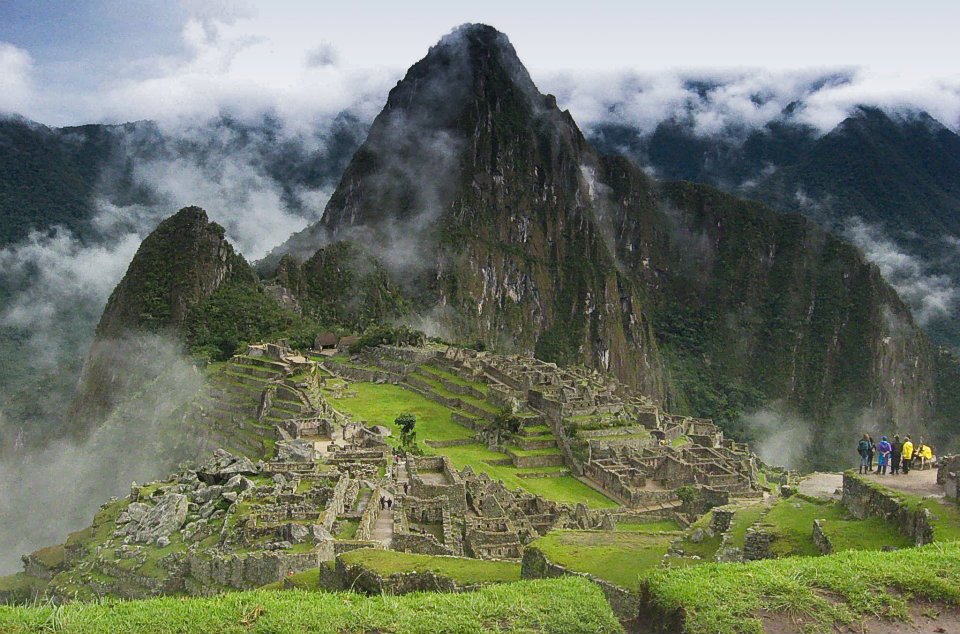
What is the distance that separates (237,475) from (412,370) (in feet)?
183

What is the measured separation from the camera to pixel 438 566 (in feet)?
42.2

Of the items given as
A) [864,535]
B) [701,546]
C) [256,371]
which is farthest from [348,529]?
[256,371]

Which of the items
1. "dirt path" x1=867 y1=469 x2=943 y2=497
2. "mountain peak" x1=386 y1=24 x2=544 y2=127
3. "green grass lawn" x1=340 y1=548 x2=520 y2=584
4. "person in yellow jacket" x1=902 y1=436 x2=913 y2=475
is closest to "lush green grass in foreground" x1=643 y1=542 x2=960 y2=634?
"green grass lawn" x1=340 y1=548 x2=520 y2=584

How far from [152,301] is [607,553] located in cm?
8967

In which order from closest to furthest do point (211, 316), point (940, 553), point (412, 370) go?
1. point (940, 553)
2. point (412, 370)
3. point (211, 316)

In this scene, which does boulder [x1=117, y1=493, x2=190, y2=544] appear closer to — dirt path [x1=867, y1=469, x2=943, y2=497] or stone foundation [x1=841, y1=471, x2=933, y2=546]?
stone foundation [x1=841, y1=471, x2=933, y2=546]

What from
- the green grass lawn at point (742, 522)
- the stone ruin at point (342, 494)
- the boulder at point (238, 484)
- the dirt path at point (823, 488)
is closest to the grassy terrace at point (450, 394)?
the stone ruin at point (342, 494)

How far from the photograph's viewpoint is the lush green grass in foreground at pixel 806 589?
932 centimetres

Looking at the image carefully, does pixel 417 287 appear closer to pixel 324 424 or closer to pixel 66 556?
pixel 324 424

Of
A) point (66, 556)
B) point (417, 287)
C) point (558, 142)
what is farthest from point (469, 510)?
point (558, 142)

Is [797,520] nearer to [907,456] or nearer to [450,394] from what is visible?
[907,456]

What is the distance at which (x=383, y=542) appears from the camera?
19.4m

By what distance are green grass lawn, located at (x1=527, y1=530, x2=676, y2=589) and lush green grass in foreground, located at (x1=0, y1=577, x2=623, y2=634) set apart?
7.69 feet

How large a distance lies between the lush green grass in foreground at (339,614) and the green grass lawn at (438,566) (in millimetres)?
2339
